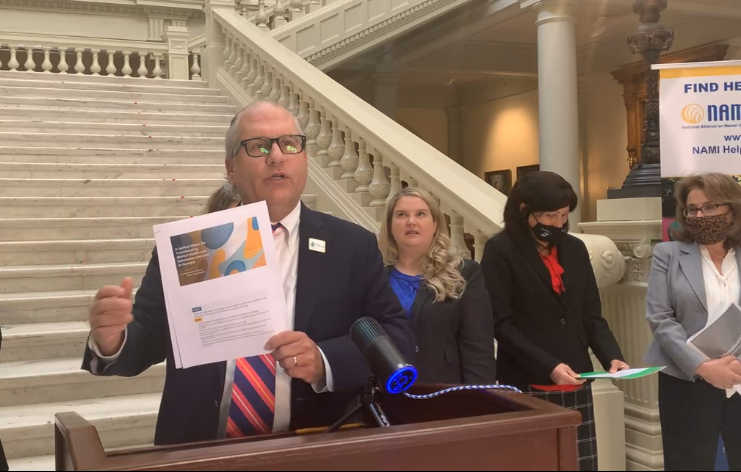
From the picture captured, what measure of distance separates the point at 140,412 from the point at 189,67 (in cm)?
782

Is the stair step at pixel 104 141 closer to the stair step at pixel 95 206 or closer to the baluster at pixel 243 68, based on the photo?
the baluster at pixel 243 68

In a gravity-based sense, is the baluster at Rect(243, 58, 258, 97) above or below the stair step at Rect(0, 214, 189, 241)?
above

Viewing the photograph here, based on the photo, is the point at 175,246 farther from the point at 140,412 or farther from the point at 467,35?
the point at 467,35

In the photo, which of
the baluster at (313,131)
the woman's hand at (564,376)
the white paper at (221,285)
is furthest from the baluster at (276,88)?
the white paper at (221,285)

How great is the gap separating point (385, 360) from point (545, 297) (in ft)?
4.85

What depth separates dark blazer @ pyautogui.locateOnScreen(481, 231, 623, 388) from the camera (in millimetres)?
2514

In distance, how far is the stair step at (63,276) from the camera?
4.10 m

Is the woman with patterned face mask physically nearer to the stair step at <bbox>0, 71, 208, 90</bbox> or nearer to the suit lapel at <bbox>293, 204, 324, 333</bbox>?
the suit lapel at <bbox>293, 204, 324, 333</bbox>

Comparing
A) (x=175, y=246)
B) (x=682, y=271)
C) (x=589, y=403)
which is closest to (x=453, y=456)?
(x=175, y=246)

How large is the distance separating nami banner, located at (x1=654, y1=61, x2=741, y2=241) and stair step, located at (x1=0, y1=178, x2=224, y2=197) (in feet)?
9.97

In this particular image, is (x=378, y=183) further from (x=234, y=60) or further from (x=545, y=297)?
(x=234, y=60)

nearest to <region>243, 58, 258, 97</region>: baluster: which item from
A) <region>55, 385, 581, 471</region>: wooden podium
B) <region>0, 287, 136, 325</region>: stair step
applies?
<region>0, 287, 136, 325</region>: stair step

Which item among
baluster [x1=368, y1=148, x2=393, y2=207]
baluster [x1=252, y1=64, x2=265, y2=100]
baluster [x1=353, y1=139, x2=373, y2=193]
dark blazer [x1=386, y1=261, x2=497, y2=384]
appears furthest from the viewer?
baluster [x1=252, y1=64, x2=265, y2=100]

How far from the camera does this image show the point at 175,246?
1.24 meters
